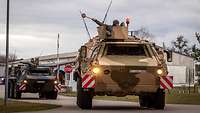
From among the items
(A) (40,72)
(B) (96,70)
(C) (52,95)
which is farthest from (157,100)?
(C) (52,95)

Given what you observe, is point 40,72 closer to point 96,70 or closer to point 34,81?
point 34,81

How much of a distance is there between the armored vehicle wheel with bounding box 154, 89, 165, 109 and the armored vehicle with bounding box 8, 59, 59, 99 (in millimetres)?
13271

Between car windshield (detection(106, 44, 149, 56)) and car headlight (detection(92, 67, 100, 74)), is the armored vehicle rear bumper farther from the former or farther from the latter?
car windshield (detection(106, 44, 149, 56))

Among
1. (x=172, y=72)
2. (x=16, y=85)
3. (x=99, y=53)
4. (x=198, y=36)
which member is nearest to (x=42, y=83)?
(x=16, y=85)

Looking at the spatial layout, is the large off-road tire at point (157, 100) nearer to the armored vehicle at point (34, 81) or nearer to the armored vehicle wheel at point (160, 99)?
the armored vehicle wheel at point (160, 99)

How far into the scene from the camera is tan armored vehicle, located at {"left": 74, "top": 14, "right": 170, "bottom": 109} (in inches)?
818

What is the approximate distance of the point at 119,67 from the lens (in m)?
20.8

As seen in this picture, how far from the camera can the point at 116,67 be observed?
20766 mm

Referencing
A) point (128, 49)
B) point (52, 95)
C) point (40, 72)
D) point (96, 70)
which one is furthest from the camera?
point (52, 95)

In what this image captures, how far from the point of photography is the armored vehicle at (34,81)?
112 ft

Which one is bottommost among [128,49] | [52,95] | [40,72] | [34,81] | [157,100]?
[52,95]

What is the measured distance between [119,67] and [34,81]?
14286 mm

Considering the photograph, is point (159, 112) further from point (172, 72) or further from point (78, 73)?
point (172, 72)

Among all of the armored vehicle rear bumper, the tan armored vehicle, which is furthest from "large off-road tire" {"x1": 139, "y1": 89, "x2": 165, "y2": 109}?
the armored vehicle rear bumper
